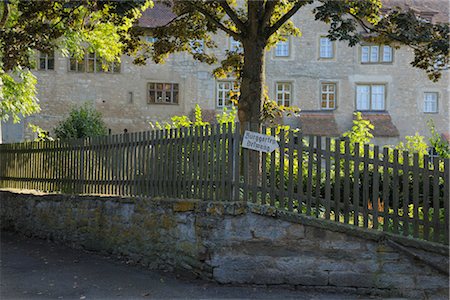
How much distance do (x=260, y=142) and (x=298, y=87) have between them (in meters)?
23.5

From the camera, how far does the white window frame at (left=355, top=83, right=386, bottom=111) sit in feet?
97.0

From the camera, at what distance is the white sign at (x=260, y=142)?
6.60 meters

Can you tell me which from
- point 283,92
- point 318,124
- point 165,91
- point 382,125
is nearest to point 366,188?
point 318,124

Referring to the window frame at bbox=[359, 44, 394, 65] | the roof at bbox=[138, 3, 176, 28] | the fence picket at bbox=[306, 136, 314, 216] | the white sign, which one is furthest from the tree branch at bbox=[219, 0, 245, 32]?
the window frame at bbox=[359, 44, 394, 65]

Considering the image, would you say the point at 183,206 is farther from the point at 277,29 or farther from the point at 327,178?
the point at 277,29

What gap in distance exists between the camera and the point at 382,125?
28.4 meters

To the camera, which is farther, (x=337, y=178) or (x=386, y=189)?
(x=337, y=178)

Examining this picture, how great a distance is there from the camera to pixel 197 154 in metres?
7.14

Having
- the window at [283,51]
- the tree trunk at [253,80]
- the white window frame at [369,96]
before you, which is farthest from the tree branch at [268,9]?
the white window frame at [369,96]

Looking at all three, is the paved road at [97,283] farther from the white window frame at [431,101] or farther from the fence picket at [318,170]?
the white window frame at [431,101]

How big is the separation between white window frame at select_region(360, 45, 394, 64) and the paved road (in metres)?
24.1

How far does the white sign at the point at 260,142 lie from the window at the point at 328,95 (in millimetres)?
23633

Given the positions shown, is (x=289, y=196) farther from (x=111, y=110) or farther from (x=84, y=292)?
(x=111, y=110)

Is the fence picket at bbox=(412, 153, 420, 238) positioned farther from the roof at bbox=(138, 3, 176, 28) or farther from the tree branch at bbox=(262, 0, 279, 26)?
the roof at bbox=(138, 3, 176, 28)
